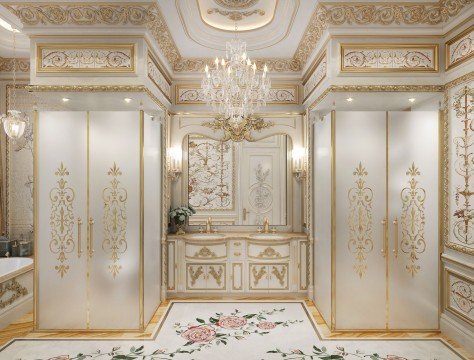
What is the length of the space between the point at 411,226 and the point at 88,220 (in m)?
3.40

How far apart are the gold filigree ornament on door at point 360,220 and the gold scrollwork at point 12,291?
12.3 ft

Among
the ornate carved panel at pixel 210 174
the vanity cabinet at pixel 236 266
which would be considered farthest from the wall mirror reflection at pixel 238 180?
the vanity cabinet at pixel 236 266

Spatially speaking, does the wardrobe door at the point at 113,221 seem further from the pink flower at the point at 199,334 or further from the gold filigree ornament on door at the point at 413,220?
the gold filigree ornament on door at the point at 413,220

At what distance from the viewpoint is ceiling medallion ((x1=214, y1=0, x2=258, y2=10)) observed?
3.49 meters

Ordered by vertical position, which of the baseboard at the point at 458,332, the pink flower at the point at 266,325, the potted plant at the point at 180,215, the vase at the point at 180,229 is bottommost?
the pink flower at the point at 266,325

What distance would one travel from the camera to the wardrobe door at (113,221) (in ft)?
11.7

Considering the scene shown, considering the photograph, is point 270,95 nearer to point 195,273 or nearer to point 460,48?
point 460,48

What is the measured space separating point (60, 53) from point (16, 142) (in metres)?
2.03

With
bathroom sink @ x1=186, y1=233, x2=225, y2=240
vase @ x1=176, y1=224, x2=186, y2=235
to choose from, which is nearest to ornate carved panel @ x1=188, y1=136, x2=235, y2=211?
vase @ x1=176, y1=224, x2=186, y2=235

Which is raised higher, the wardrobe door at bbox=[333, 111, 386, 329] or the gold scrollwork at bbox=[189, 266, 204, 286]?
the wardrobe door at bbox=[333, 111, 386, 329]

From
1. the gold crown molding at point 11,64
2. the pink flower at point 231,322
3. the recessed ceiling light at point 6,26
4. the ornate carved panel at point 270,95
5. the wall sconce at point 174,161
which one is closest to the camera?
the pink flower at point 231,322

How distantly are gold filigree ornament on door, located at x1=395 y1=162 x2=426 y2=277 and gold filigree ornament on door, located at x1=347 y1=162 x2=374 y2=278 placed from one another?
328 millimetres

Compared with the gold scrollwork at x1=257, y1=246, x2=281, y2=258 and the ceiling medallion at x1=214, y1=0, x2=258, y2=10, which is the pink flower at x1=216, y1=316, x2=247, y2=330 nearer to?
the gold scrollwork at x1=257, y1=246, x2=281, y2=258

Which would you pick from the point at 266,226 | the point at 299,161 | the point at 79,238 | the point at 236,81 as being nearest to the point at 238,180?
the point at 266,226
